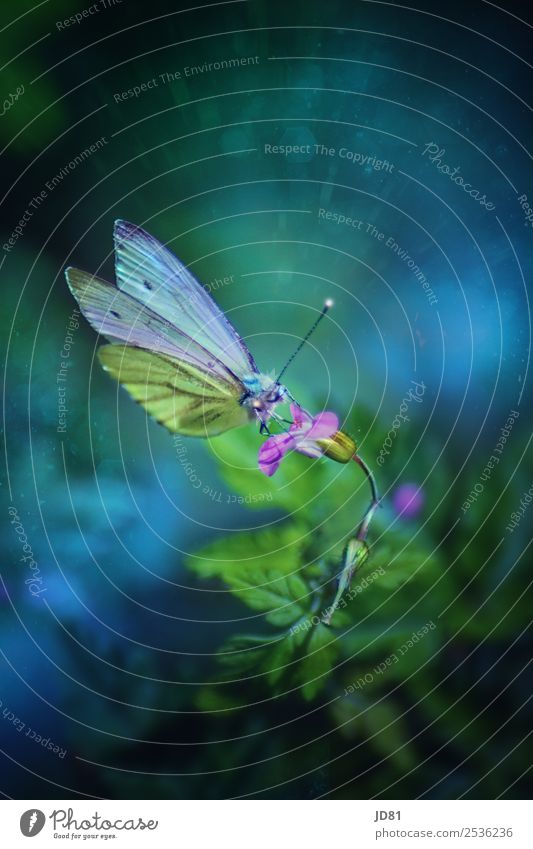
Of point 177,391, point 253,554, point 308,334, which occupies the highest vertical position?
point 308,334

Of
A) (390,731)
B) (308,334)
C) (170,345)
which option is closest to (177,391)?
(170,345)

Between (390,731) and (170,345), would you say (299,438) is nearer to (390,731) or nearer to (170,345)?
(170,345)

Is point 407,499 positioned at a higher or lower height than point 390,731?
higher

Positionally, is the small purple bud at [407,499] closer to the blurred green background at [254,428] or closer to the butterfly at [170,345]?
the blurred green background at [254,428]

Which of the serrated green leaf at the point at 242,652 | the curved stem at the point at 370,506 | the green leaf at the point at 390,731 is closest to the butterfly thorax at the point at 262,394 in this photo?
the curved stem at the point at 370,506
